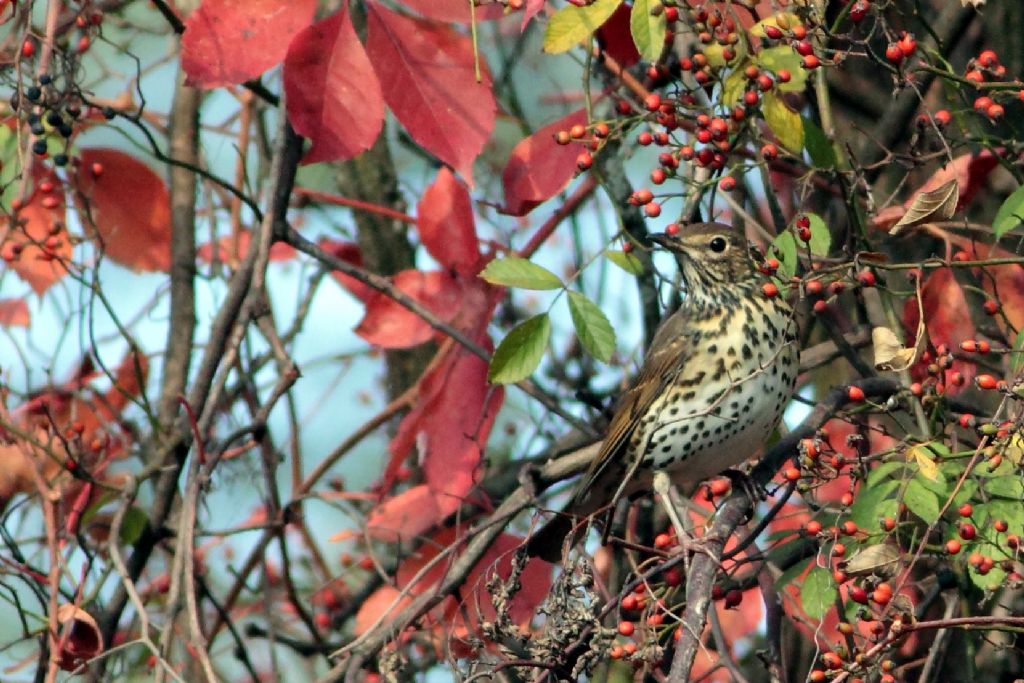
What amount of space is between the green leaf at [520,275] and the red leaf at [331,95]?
39 centimetres

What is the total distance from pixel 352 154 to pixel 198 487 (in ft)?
2.67

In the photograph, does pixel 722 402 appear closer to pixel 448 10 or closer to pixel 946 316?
pixel 946 316

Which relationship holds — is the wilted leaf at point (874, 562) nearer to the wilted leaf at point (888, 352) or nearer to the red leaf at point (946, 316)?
the wilted leaf at point (888, 352)

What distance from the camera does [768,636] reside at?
2.69 meters

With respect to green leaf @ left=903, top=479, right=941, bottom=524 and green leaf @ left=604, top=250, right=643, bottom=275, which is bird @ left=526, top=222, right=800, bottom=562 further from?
green leaf @ left=903, top=479, right=941, bottom=524

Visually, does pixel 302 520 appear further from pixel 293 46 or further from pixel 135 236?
pixel 293 46

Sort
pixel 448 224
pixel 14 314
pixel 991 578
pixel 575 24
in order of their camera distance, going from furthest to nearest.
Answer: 1. pixel 14 314
2. pixel 448 224
3. pixel 575 24
4. pixel 991 578

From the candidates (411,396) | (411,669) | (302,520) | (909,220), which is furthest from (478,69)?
(302,520)

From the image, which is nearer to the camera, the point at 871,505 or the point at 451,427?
the point at 871,505

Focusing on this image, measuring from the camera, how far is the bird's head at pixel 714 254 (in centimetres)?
359

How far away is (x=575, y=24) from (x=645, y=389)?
1.26 metres

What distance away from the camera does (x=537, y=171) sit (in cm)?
296

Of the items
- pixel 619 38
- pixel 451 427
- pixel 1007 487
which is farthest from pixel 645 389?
pixel 1007 487

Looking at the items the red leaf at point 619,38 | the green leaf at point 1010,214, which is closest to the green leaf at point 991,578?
the green leaf at point 1010,214
